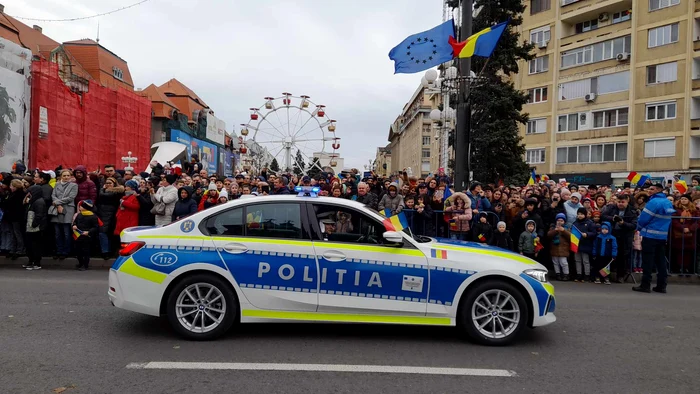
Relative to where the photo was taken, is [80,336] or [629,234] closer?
[80,336]

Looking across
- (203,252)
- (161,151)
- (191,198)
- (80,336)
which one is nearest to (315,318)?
(203,252)

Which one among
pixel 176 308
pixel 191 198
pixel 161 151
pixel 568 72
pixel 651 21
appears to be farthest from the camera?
pixel 568 72

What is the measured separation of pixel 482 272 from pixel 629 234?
6.74 meters

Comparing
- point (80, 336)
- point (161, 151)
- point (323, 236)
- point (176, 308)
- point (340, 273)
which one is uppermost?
point (161, 151)

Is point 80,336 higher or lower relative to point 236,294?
lower

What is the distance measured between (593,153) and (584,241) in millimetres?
31172

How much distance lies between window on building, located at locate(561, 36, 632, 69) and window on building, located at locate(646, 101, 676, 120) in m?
4.29

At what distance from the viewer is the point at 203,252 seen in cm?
579

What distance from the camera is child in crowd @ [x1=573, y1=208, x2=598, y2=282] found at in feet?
35.4

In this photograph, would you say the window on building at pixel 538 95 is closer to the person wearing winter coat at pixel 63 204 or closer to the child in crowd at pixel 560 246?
the child in crowd at pixel 560 246

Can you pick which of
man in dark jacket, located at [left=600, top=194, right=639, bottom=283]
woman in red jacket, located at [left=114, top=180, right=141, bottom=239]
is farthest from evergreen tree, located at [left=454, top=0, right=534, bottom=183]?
woman in red jacket, located at [left=114, top=180, right=141, bottom=239]

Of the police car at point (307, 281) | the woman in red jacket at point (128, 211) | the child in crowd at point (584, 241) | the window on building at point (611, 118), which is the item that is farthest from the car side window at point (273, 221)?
the window on building at point (611, 118)

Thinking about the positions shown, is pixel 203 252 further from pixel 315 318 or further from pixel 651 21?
pixel 651 21

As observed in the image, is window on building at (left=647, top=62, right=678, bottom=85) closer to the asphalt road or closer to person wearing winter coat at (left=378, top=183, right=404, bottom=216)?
person wearing winter coat at (left=378, top=183, right=404, bottom=216)
